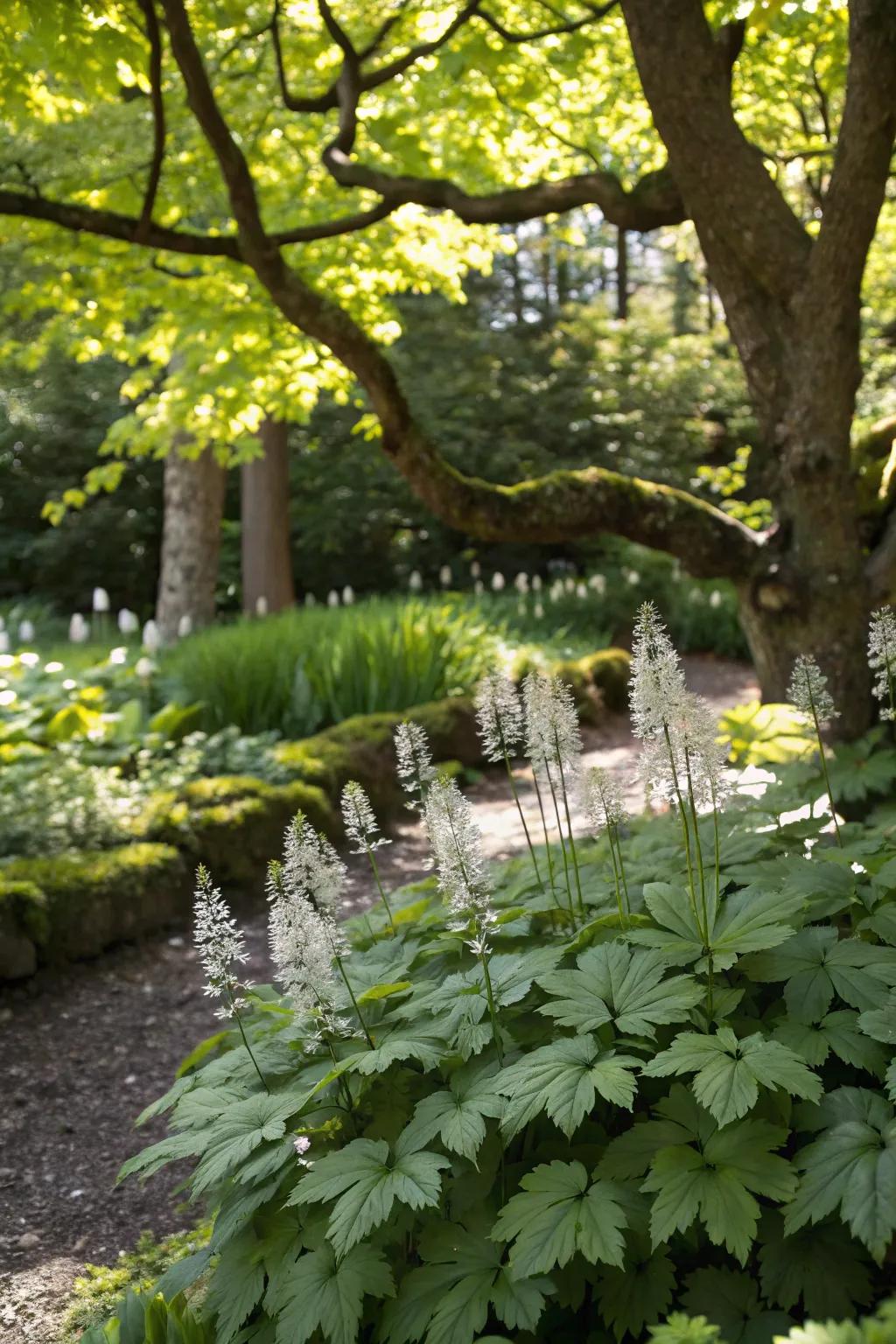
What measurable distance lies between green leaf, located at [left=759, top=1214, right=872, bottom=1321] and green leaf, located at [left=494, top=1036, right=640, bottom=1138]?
0.34 metres

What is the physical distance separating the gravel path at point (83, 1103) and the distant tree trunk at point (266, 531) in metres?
7.43

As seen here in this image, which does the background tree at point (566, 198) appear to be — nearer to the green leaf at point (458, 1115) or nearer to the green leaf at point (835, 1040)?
the green leaf at point (835, 1040)

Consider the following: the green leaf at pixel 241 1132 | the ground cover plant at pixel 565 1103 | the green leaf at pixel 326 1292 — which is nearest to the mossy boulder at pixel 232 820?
the ground cover plant at pixel 565 1103

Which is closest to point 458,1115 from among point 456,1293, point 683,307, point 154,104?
point 456,1293

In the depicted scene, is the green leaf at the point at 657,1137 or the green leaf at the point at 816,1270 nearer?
the green leaf at the point at 816,1270

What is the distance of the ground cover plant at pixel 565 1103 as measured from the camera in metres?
1.82

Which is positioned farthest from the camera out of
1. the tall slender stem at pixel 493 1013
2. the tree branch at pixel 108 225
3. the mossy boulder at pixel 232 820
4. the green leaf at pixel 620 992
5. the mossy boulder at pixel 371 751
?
the mossy boulder at pixel 371 751

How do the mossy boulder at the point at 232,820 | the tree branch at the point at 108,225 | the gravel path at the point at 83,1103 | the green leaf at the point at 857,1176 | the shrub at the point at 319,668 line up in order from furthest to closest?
the shrub at the point at 319,668 → the mossy boulder at the point at 232,820 → the tree branch at the point at 108,225 → the gravel path at the point at 83,1103 → the green leaf at the point at 857,1176

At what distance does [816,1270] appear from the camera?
5.97ft

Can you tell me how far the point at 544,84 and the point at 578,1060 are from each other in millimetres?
6723

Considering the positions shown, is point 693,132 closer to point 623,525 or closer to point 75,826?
point 623,525

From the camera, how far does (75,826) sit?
18.0 ft

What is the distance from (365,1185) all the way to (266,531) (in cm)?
1173

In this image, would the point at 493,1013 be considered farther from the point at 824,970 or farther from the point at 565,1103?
the point at 824,970
